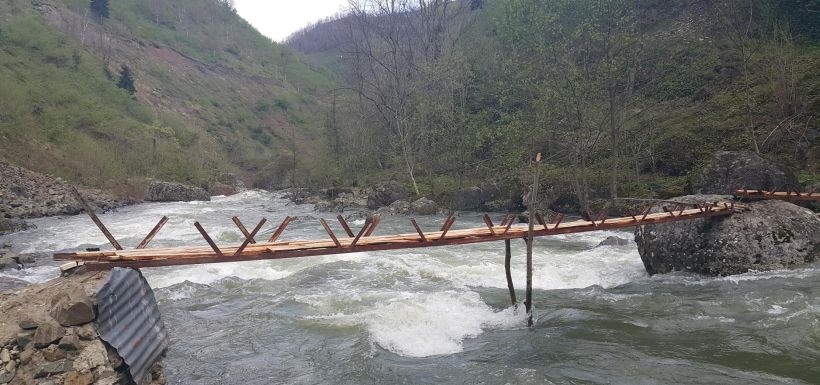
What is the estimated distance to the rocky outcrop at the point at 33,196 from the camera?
24438 mm

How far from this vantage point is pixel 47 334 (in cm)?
523

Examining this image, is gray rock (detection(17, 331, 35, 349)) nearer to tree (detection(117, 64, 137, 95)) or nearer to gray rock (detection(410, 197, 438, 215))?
gray rock (detection(410, 197, 438, 215))

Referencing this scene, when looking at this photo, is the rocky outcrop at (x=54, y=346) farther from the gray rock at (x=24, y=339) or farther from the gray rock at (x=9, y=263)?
the gray rock at (x=9, y=263)

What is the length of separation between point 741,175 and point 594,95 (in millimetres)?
8204

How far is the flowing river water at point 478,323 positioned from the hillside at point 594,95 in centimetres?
983

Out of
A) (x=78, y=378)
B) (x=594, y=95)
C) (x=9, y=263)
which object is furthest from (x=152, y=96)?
(x=78, y=378)

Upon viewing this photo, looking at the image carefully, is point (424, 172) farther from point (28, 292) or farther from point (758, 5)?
point (28, 292)

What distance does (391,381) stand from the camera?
641 centimetres

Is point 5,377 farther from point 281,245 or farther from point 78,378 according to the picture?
point 281,245

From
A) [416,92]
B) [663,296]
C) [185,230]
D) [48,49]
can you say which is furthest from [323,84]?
[663,296]

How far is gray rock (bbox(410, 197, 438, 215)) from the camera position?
25766 mm

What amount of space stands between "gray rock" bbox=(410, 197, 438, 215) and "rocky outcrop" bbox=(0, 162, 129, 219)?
1832 cm

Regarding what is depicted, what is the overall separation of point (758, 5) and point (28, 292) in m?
32.7

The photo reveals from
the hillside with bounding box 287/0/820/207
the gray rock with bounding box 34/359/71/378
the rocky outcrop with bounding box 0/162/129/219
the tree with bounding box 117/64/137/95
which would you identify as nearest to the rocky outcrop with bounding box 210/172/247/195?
the hillside with bounding box 287/0/820/207
